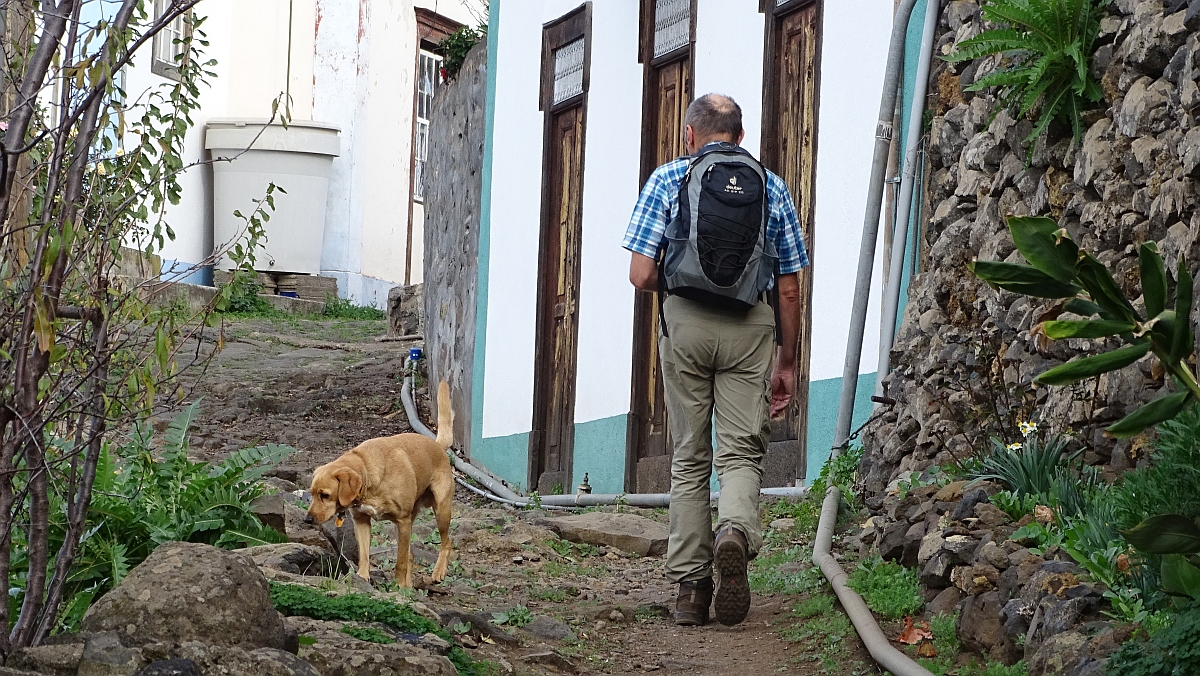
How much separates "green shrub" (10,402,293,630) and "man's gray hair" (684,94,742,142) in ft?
6.94

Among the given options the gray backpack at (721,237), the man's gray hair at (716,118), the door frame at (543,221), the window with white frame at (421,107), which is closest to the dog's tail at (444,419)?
the gray backpack at (721,237)

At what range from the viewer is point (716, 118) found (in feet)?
18.2

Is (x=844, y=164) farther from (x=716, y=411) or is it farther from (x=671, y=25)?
(x=716, y=411)

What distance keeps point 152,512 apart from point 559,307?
661cm

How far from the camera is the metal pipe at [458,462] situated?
11320 millimetres

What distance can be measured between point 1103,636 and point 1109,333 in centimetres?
82

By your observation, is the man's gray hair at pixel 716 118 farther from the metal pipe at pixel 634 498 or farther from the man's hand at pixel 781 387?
the metal pipe at pixel 634 498

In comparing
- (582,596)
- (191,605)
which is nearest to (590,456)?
(582,596)

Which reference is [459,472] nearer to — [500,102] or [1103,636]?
[500,102]

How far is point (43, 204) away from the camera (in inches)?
137

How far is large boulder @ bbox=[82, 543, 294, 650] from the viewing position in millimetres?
3748

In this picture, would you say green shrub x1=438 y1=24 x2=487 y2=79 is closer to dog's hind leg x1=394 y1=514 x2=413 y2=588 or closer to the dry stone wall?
the dry stone wall

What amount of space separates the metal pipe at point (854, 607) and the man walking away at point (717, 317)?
36 cm

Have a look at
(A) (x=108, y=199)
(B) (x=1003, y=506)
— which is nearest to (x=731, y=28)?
(B) (x=1003, y=506)
